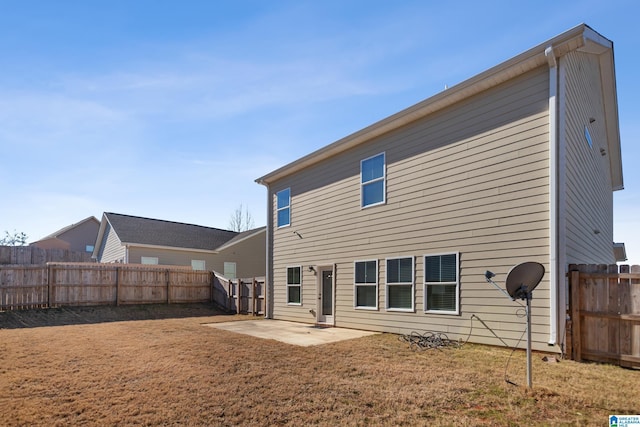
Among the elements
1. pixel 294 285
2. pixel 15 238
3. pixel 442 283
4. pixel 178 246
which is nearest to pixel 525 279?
pixel 442 283

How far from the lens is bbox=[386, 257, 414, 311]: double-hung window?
9469mm

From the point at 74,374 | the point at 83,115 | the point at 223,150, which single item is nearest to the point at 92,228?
the point at 223,150

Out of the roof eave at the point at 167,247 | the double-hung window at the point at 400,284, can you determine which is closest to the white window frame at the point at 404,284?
the double-hung window at the point at 400,284

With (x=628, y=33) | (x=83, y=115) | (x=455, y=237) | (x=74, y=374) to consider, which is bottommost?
(x=74, y=374)

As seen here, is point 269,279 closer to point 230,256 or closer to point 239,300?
point 239,300

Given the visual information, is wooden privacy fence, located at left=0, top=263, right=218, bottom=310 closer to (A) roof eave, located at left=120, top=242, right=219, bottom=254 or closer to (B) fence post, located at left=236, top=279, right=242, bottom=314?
(B) fence post, located at left=236, top=279, right=242, bottom=314

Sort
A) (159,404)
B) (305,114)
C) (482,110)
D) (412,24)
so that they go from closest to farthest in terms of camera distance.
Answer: (159,404), (482,110), (412,24), (305,114)

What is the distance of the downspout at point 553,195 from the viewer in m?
6.66

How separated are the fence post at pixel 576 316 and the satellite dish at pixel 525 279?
2122mm

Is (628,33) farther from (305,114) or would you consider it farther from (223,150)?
(223,150)

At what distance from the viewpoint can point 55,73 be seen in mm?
9727

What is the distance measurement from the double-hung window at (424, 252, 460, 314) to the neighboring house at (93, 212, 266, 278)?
17888mm

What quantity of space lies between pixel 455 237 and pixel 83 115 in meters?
10.8

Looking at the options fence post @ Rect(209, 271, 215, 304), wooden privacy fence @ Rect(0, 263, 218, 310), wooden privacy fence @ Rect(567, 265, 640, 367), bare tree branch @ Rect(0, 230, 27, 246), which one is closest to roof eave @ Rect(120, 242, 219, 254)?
wooden privacy fence @ Rect(0, 263, 218, 310)
